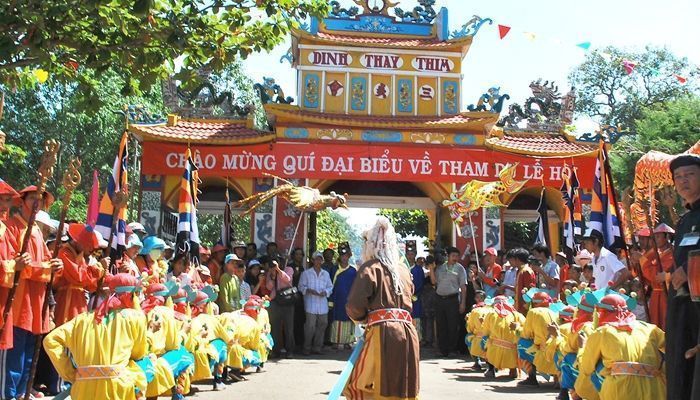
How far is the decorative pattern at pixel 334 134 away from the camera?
658 inches

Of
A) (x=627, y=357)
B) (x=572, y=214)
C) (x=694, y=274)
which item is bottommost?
(x=627, y=357)

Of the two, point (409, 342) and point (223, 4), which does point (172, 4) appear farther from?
point (409, 342)

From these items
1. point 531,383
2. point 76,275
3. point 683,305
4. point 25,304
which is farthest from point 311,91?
point 683,305

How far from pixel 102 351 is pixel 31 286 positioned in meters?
1.95

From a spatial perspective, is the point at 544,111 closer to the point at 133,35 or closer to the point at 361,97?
the point at 361,97

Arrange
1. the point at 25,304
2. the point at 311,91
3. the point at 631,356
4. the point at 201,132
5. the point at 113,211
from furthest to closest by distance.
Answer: the point at 311,91, the point at 201,132, the point at 113,211, the point at 25,304, the point at 631,356

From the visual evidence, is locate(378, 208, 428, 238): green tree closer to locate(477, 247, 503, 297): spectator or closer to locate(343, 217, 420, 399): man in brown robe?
locate(477, 247, 503, 297): spectator

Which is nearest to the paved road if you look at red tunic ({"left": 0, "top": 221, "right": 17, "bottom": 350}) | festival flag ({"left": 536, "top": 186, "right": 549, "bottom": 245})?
red tunic ({"left": 0, "top": 221, "right": 17, "bottom": 350})

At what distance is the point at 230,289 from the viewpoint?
1040 cm

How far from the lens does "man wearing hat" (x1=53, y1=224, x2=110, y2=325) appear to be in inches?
305

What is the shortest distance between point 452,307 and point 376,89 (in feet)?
20.1

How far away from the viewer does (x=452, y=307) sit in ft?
44.9

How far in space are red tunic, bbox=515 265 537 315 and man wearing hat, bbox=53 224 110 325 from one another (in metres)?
5.82

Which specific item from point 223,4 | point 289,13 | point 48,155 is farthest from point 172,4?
point 48,155
